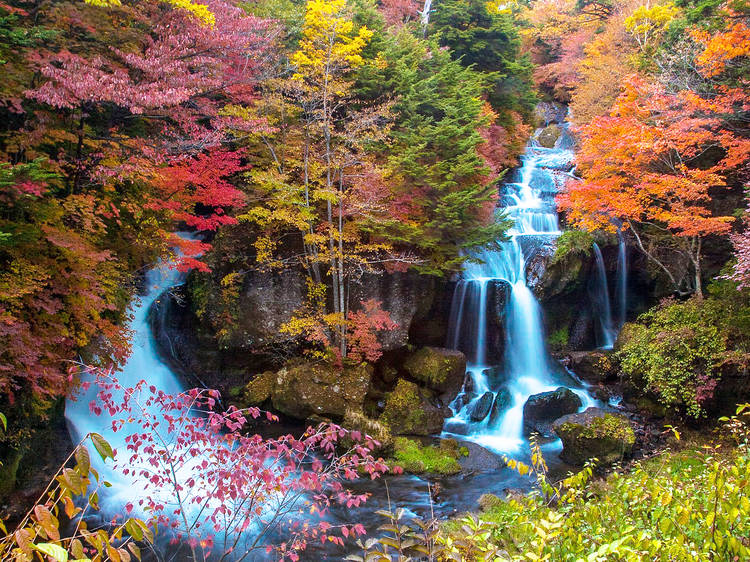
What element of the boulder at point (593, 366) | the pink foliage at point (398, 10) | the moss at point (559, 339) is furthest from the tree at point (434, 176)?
the pink foliage at point (398, 10)

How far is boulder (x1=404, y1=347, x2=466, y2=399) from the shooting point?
39.7ft

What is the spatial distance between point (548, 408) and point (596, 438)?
6.64 ft

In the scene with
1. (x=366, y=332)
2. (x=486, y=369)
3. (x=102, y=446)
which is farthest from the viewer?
(x=486, y=369)

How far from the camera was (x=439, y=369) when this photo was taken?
39.7 ft

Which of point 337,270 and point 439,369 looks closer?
point 337,270

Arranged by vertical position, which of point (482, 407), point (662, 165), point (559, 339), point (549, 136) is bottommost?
point (482, 407)

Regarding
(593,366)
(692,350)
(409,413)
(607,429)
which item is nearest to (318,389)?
(409,413)

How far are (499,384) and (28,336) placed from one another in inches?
454

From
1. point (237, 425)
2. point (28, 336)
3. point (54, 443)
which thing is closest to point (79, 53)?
point (28, 336)

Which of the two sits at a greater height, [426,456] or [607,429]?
[607,429]

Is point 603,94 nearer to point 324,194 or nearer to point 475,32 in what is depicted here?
point 475,32

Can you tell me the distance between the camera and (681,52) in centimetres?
1192

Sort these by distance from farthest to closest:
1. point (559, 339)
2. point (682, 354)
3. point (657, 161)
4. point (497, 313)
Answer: point (559, 339)
point (497, 313)
point (657, 161)
point (682, 354)

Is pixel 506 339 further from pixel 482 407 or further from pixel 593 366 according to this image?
pixel 482 407
